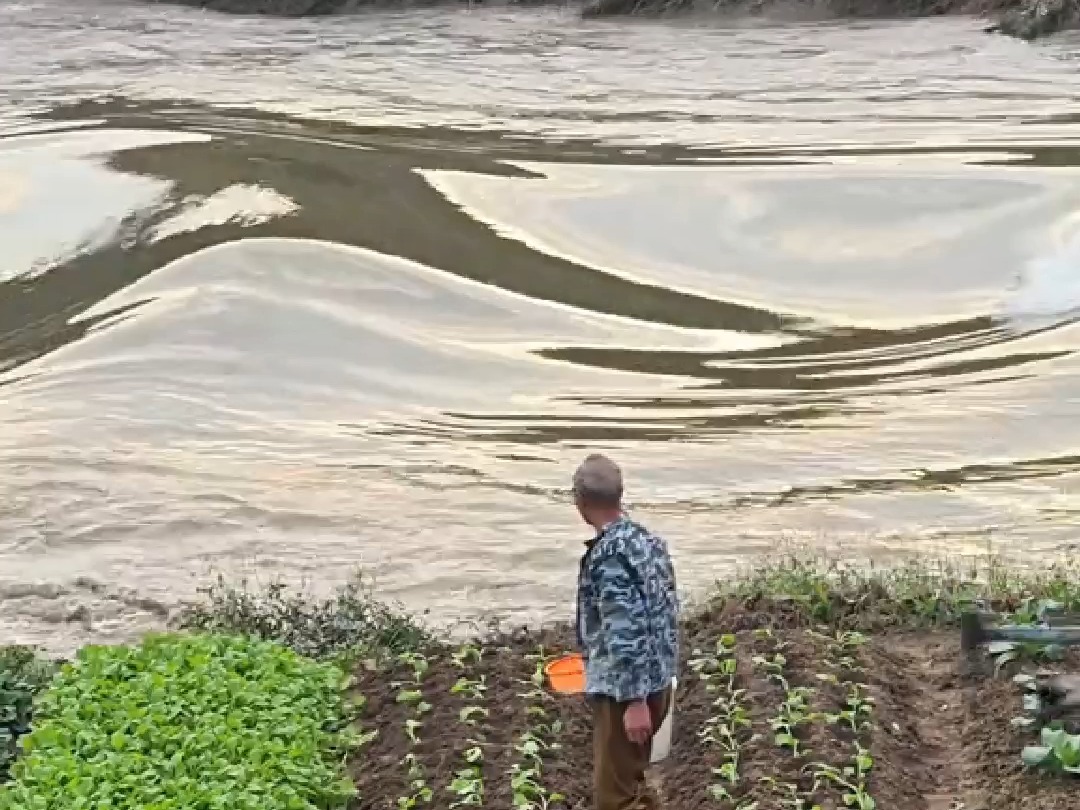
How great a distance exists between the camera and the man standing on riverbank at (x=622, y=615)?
17.9ft

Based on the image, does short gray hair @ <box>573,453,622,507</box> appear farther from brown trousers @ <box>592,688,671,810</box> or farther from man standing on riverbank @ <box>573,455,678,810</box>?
brown trousers @ <box>592,688,671,810</box>

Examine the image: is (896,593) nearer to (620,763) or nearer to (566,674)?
(566,674)

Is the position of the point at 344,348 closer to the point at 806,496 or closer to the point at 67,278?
the point at 67,278

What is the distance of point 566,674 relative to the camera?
23.4 feet

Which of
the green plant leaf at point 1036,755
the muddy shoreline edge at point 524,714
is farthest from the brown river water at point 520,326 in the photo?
the green plant leaf at point 1036,755

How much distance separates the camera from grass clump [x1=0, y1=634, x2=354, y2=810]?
6367mm

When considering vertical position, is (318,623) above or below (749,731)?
below

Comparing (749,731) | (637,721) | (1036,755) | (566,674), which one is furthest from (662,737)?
(1036,755)

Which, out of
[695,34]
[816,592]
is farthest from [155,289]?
[695,34]

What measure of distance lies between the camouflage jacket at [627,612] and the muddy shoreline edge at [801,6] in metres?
18.7

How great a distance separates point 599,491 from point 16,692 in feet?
11.3

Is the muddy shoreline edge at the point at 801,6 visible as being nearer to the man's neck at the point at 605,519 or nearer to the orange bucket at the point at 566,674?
the orange bucket at the point at 566,674

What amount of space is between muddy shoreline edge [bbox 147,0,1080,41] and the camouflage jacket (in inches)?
736

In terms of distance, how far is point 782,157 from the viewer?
16906mm
